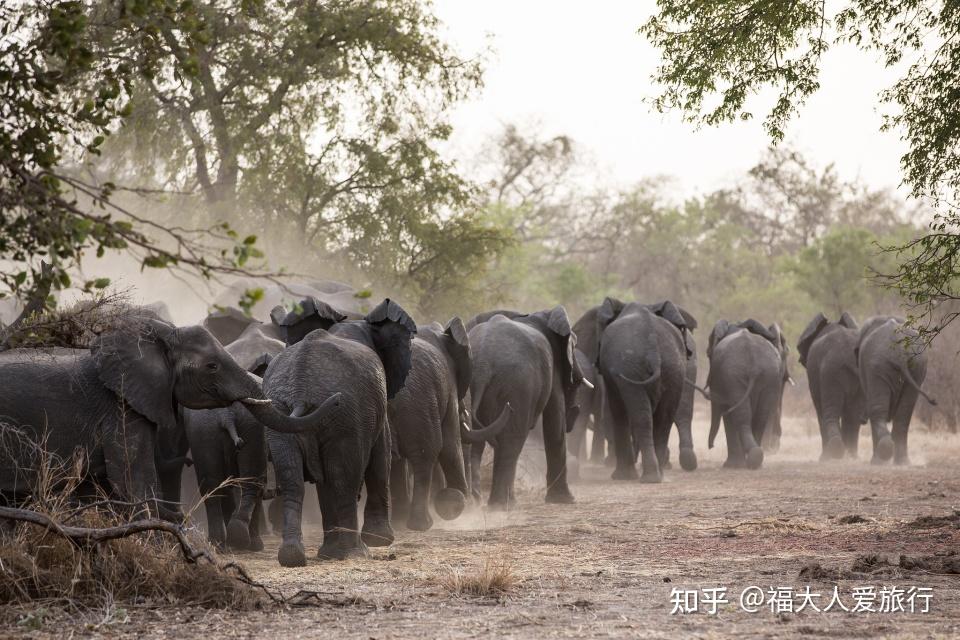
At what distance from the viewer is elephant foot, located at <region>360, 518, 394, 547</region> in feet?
31.0

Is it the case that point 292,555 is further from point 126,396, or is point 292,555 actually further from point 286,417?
point 126,396

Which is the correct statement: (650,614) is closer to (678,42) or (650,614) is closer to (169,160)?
(678,42)

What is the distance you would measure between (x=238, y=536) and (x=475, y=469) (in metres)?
4.24

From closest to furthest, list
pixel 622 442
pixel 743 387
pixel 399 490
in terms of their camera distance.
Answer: pixel 399 490, pixel 622 442, pixel 743 387

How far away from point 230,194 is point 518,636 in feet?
69.2

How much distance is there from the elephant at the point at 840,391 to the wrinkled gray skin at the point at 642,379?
4228mm

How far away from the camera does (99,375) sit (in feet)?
27.6

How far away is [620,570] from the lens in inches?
324

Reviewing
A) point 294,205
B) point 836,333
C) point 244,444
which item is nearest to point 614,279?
point 294,205

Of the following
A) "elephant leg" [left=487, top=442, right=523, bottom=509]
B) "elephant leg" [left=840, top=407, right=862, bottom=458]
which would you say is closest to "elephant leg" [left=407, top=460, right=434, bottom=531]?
"elephant leg" [left=487, top=442, right=523, bottom=509]

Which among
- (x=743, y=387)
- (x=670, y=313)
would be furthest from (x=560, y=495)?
(x=743, y=387)

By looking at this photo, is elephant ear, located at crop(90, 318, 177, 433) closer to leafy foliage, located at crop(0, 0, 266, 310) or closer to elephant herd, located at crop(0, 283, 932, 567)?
elephant herd, located at crop(0, 283, 932, 567)

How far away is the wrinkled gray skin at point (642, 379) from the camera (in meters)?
16.6

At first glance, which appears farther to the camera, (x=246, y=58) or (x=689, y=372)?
(x=246, y=58)
